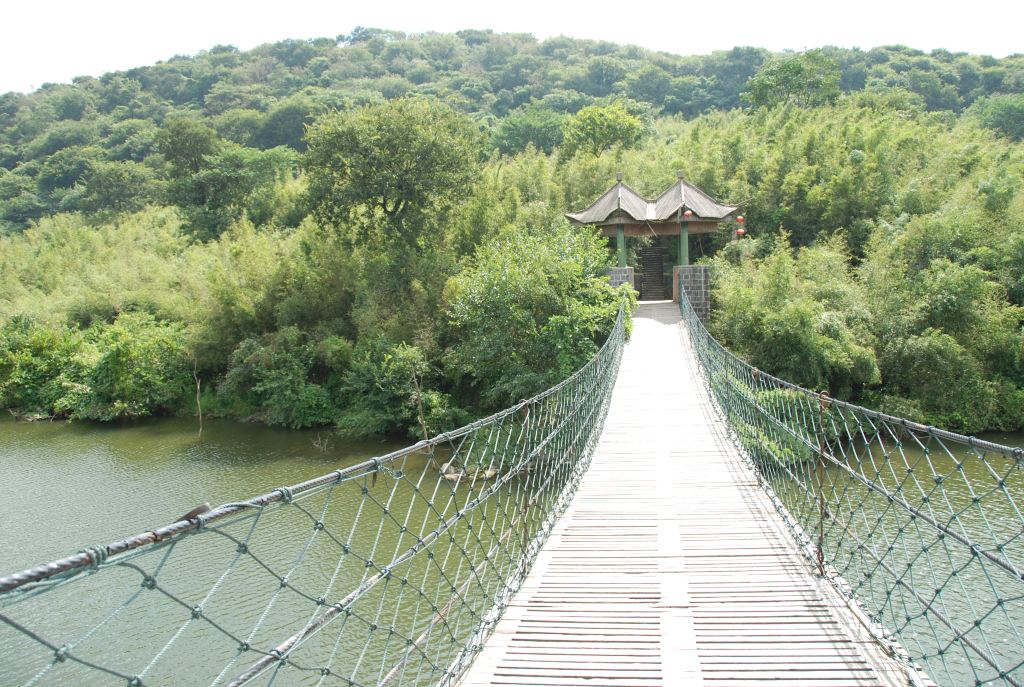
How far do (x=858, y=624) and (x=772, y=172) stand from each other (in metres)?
11.6

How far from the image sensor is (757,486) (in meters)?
4.07

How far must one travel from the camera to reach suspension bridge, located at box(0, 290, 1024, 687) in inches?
86.5

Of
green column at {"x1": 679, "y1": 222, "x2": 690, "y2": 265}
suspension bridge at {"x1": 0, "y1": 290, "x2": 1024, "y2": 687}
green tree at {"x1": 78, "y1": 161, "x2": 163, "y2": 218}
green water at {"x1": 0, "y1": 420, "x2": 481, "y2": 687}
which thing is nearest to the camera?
suspension bridge at {"x1": 0, "y1": 290, "x2": 1024, "y2": 687}

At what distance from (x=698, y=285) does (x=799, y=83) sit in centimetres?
1222

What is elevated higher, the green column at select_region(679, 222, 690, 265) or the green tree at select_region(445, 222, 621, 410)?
the green column at select_region(679, 222, 690, 265)

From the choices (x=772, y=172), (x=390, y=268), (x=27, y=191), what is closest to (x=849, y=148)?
(x=772, y=172)

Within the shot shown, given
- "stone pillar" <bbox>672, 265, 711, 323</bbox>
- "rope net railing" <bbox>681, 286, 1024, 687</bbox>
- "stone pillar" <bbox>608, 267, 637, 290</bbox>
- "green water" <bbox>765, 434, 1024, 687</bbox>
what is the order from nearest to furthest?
"rope net railing" <bbox>681, 286, 1024, 687</bbox> → "green water" <bbox>765, 434, 1024, 687</bbox> → "stone pillar" <bbox>672, 265, 711, 323</bbox> → "stone pillar" <bbox>608, 267, 637, 290</bbox>

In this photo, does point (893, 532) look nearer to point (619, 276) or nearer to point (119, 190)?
point (619, 276)

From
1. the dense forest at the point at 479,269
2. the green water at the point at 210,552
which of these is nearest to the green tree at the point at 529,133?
the dense forest at the point at 479,269

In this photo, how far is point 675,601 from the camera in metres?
2.76

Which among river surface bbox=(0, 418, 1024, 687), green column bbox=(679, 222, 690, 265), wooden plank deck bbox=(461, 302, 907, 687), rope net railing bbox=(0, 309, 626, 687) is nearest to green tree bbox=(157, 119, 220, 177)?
river surface bbox=(0, 418, 1024, 687)

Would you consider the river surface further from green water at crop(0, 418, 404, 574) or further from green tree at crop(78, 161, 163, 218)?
green tree at crop(78, 161, 163, 218)

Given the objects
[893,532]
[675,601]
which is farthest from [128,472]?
[893,532]

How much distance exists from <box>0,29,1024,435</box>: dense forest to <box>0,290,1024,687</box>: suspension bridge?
4.16 ft
